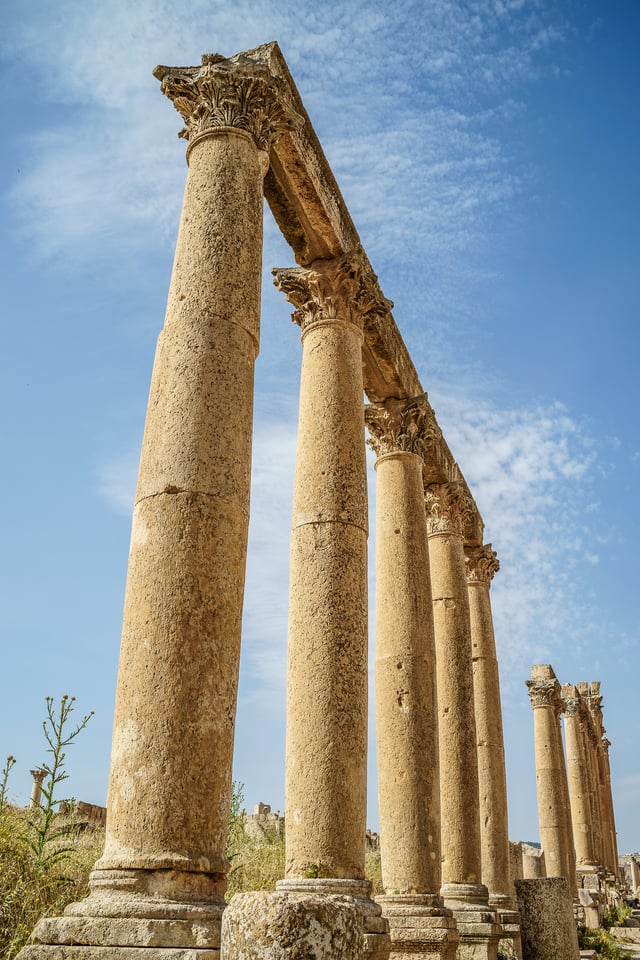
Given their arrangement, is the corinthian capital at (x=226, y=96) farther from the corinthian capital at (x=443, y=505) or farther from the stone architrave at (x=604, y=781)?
the stone architrave at (x=604, y=781)

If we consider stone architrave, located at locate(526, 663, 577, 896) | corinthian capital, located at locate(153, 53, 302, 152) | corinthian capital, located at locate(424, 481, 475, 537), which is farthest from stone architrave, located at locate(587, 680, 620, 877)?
corinthian capital, located at locate(153, 53, 302, 152)

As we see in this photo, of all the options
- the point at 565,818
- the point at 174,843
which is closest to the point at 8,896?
the point at 174,843

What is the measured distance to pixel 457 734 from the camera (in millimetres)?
20547

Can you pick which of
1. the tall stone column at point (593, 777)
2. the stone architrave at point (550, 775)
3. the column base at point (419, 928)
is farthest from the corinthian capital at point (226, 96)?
the tall stone column at point (593, 777)

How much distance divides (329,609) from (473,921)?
955cm

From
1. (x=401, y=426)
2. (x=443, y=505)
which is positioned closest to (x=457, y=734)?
(x=443, y=505)

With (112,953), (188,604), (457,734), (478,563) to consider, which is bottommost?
(112,953)

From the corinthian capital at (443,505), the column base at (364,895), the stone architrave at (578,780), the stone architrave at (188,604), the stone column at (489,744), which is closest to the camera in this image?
the stone architrave at (188,604)

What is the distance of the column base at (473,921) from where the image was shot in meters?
18.0

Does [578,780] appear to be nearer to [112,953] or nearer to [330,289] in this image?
[330,289]

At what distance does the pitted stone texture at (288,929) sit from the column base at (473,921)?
44.7ft

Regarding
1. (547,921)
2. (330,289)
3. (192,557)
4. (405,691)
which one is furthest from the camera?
(547,921)

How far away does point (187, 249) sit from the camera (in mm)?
10578

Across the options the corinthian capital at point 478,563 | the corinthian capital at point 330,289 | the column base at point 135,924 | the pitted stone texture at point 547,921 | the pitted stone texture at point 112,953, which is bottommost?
the pitted stone texture at point 547,921
